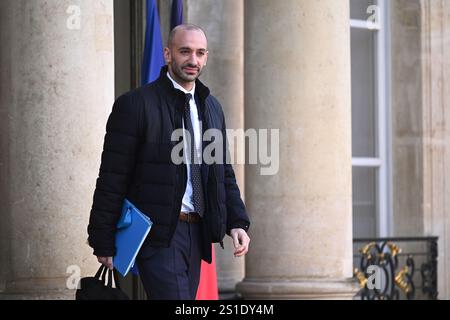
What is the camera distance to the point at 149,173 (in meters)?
7.04

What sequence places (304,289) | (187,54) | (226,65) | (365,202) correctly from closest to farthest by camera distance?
(187,54) → (304,289) → (226,65) → (365,202)

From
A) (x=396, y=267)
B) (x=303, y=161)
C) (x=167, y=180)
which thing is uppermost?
(x=303, y=161)

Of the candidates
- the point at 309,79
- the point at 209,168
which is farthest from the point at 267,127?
the point at 209,168

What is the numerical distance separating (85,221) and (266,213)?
259 centimetres

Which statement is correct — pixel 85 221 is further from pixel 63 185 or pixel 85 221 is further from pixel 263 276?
pixel 263 276

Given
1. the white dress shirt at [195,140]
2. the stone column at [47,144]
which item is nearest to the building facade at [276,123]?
the stone column at [47,144]

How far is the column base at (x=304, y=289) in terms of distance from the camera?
10547mm

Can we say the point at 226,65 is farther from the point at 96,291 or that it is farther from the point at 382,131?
the point at 96,291

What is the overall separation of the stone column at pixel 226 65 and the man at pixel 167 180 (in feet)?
16.2

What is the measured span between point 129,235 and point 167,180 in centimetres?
35

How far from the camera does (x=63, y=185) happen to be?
8.41 m

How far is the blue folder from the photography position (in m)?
6.90

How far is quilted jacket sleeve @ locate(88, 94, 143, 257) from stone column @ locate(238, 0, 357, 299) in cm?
374

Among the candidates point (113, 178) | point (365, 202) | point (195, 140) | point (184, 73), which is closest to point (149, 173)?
point (113, 178)
